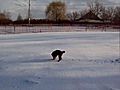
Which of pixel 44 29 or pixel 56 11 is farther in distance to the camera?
pixel 56 11

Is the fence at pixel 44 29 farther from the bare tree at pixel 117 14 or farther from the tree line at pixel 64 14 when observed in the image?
the bare tree at pixel 117 14

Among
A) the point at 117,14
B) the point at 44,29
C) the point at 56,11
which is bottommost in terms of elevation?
the point at 44,29

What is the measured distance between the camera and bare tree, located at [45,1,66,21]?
315 feet

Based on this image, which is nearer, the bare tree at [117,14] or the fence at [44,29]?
the fence at [44,29]

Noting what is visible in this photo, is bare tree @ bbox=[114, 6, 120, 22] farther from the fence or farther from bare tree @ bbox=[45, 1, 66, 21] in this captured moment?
the fence

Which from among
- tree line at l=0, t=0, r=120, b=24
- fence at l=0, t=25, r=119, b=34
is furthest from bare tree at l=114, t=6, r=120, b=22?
fence at l=0, t=25, r=119, b=34

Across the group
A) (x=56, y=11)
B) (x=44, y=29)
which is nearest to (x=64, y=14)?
(x=56, y=11)

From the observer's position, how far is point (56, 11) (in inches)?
3809

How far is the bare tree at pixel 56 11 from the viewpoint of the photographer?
9600cm

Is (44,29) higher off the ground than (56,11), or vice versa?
(56,11)

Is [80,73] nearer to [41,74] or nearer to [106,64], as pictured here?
[41,74]

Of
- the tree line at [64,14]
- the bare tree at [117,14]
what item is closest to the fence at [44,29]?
the tree line at [64,14]

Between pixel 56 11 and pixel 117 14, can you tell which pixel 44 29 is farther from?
pixel 117 14

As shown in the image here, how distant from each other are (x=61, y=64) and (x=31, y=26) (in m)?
41.0
